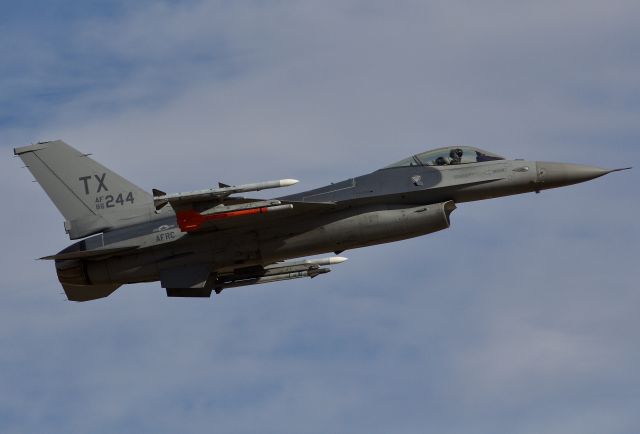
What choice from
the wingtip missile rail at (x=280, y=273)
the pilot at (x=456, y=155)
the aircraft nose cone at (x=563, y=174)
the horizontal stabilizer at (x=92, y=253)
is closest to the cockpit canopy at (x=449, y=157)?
the pilot at (x=456, y=155)

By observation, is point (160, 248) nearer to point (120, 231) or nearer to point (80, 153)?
point (120, 231)

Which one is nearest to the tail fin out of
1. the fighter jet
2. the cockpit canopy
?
the fighter jet

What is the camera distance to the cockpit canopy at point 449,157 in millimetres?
27703

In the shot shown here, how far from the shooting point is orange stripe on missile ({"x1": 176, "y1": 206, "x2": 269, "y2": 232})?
84.9 feet

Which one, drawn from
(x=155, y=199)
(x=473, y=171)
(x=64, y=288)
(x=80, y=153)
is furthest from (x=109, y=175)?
(x=473, y=171)

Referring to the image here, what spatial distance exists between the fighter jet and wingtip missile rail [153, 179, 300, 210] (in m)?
1.19

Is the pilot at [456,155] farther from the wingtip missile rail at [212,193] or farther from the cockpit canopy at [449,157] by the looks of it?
the wingtip missile rail at [212,193]

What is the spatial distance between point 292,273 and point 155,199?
6.27 m

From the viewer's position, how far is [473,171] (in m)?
27.5

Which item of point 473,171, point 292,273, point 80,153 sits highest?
point 80,153

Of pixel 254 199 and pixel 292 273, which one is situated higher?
pixel 254 199

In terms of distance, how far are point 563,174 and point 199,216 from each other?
8708mm

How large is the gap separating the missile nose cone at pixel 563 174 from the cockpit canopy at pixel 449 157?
3.54ft

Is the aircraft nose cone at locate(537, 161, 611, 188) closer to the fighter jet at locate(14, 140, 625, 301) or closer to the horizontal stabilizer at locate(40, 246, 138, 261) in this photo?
the fighter jet at locate(14, 140, 625, 301)
